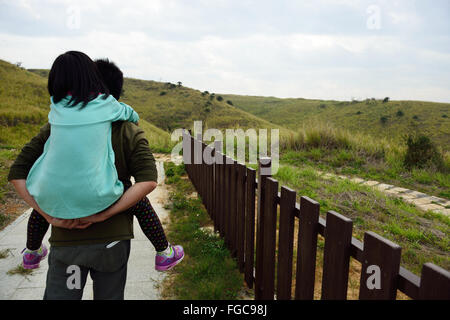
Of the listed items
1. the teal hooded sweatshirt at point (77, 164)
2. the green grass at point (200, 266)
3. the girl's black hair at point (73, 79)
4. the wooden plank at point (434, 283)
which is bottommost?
the green grass at point (200, 266)

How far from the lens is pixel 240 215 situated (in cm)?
285

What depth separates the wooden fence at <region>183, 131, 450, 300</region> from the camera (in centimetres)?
115

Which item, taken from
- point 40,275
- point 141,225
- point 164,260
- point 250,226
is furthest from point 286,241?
point 40,275

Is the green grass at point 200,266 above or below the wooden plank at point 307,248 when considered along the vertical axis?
below

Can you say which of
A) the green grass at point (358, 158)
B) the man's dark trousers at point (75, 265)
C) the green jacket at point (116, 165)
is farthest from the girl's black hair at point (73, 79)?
the green grass at point (358, 158)

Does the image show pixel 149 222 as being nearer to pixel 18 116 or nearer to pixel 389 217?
pixel 389 217

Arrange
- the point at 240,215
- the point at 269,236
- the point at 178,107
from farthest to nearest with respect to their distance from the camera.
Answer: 1. the point at 178,107
2. the point at 240,215
3. the point at 269,236

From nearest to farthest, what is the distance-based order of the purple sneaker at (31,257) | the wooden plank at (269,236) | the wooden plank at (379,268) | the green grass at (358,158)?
the wooden plank at (379,268) < the purple sneaker at (31,257) < the wooden plank at (269,236) < the green grass at (358,158)

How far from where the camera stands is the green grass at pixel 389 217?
10.7 ft

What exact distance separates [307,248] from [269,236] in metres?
0.53

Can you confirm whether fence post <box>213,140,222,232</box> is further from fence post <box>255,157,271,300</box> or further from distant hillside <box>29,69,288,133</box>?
distant hillside <box>29,69,288,133</box>

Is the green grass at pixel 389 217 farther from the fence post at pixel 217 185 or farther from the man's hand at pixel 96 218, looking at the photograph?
the man's hand at pixel 96 218

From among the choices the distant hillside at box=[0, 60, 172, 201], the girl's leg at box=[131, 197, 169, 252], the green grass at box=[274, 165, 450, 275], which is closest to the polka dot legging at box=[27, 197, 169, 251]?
the girl's leg at box=[131, 197, 169, 252]

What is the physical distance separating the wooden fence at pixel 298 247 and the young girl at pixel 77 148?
1.07m
